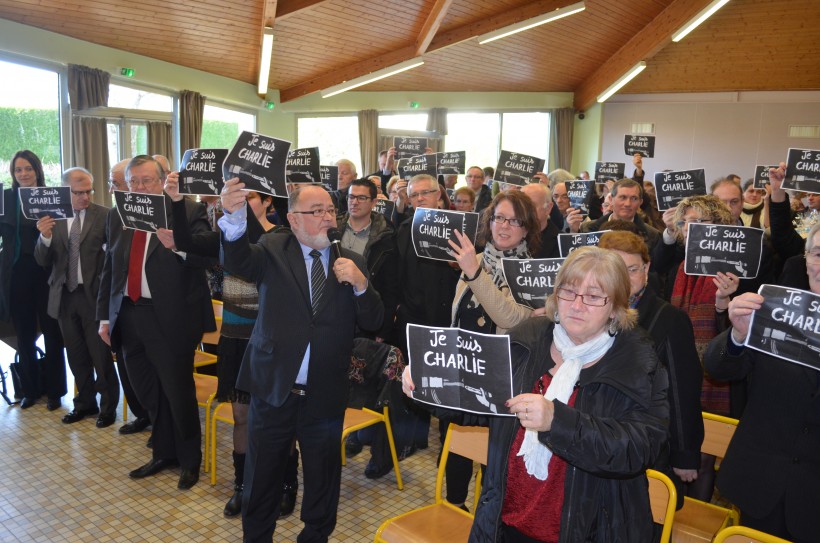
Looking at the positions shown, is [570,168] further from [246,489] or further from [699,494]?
[246,489]

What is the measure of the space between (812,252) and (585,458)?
4.12 feet

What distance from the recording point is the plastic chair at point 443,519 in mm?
2604

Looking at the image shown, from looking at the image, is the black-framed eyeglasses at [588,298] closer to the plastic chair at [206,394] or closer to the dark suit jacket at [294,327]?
the dark suit jacket at [294,327]

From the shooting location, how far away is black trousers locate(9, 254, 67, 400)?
205 inches

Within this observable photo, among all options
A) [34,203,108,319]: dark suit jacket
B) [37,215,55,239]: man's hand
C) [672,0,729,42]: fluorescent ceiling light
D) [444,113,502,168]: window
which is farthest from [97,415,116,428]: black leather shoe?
[444,113,502,168]: window

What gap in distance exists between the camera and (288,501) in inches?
148

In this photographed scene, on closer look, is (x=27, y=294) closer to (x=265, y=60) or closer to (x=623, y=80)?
(x=265, y=60)

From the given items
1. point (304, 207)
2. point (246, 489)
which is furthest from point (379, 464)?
point (304, 207)

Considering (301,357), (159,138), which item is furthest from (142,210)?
(159,138)

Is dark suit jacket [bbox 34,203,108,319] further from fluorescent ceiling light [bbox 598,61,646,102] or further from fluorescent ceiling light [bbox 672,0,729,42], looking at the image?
fluorescent ceiling light [bbox 598,61,646,102]

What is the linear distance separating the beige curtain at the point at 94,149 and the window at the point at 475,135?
23.7 ft

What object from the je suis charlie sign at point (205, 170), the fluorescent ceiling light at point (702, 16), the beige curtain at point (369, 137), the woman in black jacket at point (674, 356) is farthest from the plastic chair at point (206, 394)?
the fluorescent ceiling light at point (702, 16)

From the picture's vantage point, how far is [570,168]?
1541cm

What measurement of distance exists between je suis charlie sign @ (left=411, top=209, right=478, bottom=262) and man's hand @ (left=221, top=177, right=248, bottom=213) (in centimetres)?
97
